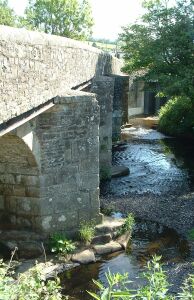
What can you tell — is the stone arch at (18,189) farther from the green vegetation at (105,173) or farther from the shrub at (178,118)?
the shrub at (178,118)

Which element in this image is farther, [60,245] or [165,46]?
[165,46]

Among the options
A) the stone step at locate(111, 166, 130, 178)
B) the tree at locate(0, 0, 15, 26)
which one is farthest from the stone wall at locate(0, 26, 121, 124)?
the tree at locate(0, 0, 15, 26)

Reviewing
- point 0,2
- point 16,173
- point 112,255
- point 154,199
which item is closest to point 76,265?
point 112,255

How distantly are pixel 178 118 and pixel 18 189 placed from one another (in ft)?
48.5

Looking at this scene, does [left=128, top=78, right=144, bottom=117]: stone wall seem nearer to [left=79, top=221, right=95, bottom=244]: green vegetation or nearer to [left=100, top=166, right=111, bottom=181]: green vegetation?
[left=100, top=166, right=111, bottom=181]: green vegetation

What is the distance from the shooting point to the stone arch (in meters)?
8.02

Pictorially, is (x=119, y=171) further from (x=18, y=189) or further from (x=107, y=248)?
(x=18, y=189)

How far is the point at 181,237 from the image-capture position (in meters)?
9.34

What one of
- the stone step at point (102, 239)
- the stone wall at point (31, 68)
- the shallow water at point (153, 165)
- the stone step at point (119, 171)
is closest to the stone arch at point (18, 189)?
the stone step at point (102, 239)

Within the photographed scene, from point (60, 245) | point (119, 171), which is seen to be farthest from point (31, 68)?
point (119, 171)

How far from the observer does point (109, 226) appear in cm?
914

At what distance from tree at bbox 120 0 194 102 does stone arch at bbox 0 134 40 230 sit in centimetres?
842

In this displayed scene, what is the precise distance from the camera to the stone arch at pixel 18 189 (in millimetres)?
8016

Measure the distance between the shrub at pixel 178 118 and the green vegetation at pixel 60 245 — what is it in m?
13.6
